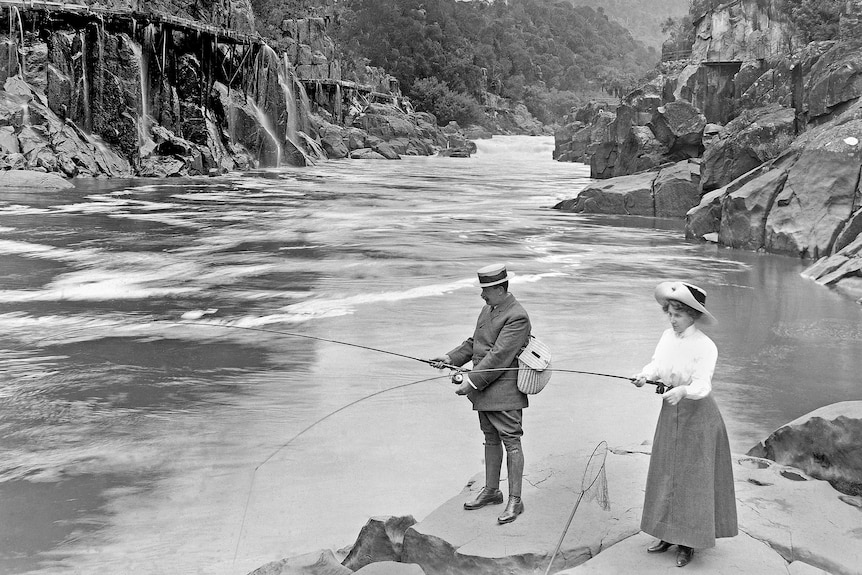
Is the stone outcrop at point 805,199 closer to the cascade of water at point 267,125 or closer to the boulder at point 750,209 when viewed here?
the boulder at point 750,209

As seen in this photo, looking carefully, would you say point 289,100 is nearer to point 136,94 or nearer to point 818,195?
point 136,94

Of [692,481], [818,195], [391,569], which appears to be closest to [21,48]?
[818,195]

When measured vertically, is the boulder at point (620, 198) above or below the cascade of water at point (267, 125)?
below

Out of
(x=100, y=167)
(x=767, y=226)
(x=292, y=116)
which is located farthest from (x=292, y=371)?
(x=292, y=116)

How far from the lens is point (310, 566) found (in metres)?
4.69

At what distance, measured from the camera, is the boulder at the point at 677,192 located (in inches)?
1009

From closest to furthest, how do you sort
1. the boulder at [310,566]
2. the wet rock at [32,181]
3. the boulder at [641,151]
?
the boulder at [310,566]
the wet rock at [32,181]
the boulder at [641,151]

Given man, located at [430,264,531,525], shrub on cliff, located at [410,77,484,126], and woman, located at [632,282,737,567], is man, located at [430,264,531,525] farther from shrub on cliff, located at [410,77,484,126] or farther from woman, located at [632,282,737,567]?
shrub on cliff, located at [410,77,484,126]

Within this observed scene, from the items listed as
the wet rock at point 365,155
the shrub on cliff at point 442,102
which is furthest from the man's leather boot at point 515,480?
the shrub on cliff at point 442,102

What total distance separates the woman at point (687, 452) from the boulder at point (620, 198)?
74.8 feet

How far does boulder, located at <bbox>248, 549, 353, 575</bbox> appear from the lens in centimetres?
466

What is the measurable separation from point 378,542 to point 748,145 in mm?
20350

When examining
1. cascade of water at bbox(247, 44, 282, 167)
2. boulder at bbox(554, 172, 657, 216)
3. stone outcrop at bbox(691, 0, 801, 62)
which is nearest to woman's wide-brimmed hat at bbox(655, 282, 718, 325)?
boulder at bbox(554, 172, 657, 216)

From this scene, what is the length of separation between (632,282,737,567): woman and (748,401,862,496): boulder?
1.49 meters
